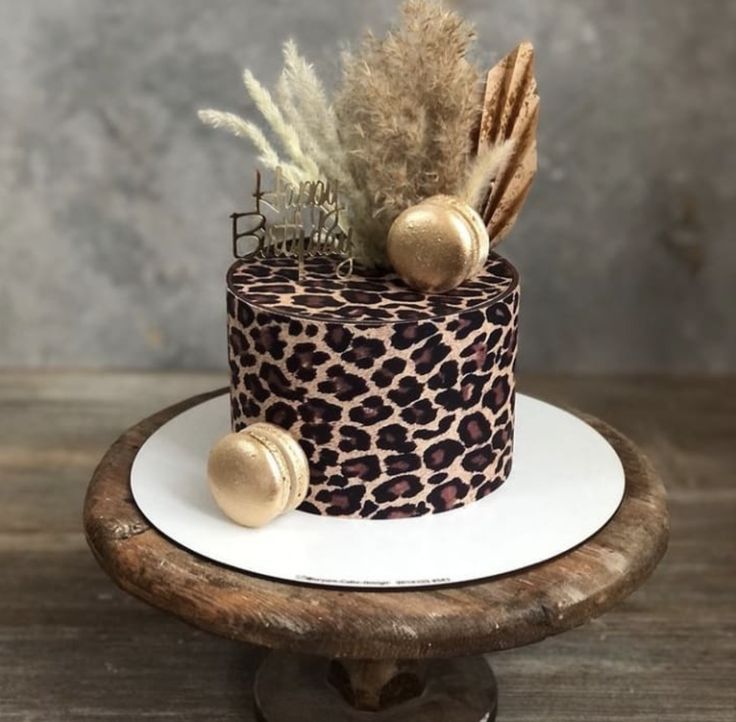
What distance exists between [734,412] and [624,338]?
0.31 meters

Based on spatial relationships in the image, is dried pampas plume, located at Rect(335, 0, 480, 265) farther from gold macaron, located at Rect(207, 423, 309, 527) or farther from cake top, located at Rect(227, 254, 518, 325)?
gold macaron, located at Rect(207, 423, 309, 527)

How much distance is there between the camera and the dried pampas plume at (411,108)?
1.17 meters

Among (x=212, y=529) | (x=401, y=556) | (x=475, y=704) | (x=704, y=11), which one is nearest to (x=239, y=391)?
(x=212, y=529)

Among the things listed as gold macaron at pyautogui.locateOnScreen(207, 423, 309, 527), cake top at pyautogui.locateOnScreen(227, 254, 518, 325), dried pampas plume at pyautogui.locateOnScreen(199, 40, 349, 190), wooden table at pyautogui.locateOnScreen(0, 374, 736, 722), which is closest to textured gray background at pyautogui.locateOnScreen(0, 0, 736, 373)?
wooden table at pyautogui.locateOnScreen(0, 374, 736, 722)

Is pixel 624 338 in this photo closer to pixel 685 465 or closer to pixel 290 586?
pixel 685 465

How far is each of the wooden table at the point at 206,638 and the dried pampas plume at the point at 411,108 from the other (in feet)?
2.21

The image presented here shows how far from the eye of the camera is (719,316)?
8.10 feet


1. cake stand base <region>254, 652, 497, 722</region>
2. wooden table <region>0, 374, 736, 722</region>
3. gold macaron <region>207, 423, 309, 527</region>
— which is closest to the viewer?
gold macaron <region>207, 423, 309, 527</region>

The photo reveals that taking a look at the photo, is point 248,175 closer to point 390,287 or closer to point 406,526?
point 390,287

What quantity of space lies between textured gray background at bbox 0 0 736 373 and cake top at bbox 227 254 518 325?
1.11 m

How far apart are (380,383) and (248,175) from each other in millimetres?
1330

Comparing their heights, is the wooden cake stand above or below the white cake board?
below

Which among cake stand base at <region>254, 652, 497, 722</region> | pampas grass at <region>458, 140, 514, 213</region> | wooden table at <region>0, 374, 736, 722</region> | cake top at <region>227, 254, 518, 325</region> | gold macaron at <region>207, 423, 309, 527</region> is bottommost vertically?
wooden table at <region>0, 374, 736, 722</region>

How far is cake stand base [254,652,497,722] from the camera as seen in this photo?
1.32m
